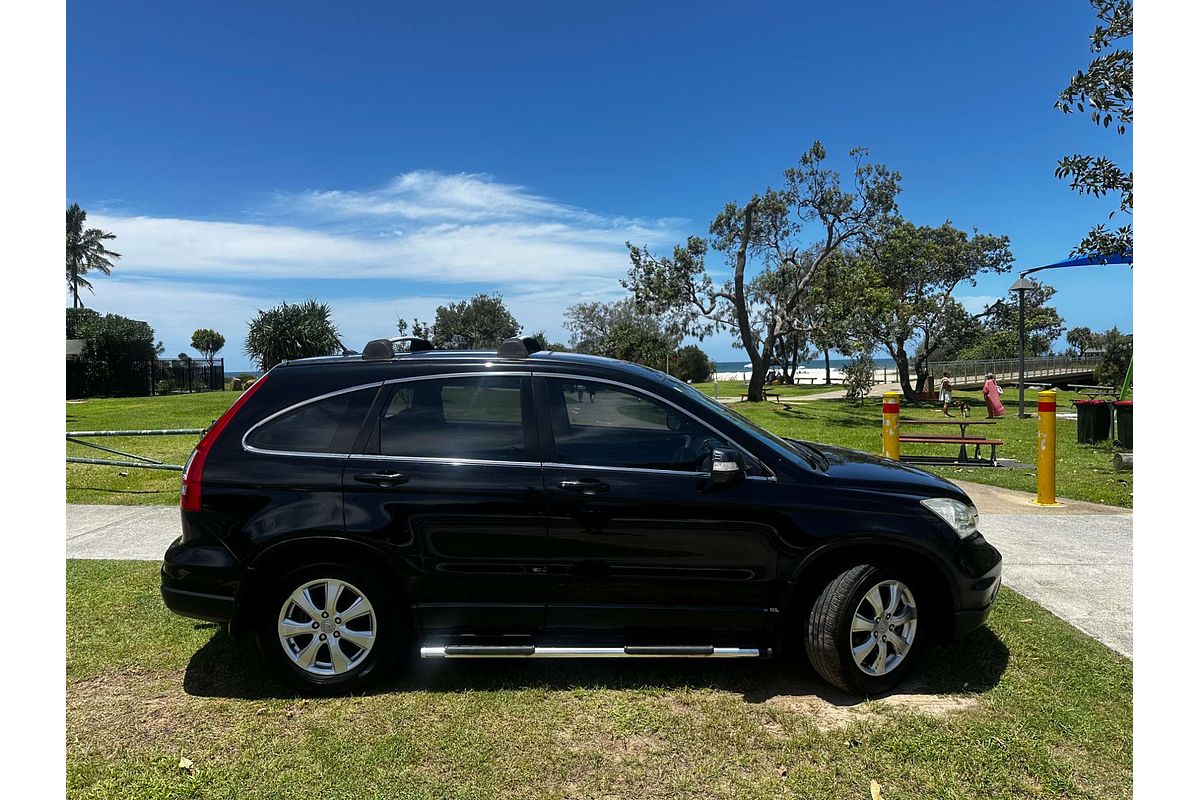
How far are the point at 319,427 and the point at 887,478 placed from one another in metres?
3.17

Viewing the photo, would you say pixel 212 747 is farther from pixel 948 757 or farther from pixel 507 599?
pixel 948 757

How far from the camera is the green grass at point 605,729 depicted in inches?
121

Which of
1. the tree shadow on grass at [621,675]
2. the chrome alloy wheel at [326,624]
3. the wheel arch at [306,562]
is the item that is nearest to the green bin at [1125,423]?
the tree shadow on grass at [621,675]

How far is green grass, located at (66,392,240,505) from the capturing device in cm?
960

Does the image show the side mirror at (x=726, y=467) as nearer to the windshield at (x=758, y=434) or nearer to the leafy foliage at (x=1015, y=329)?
the windshield at (x=758, y=434)

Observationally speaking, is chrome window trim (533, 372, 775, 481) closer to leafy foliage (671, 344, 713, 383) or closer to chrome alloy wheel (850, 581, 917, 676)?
chrome alloy wheel (850, 581, 917, 676)

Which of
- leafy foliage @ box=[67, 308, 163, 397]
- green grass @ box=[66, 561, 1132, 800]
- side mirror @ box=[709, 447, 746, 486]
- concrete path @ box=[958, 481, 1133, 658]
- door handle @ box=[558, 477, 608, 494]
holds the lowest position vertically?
green grass @ box=[66, 561, 1132, 800]

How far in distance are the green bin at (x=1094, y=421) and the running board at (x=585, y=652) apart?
42.7 feet

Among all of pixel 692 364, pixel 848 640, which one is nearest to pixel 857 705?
pixel 848 640

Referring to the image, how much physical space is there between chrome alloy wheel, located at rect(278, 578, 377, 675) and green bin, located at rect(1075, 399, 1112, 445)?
1425 cm

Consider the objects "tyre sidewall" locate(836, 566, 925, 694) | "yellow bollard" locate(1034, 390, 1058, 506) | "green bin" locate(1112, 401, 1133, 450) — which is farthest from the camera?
"green bin" locate(1112, 401, 1133, 450)

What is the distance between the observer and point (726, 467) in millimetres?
3711

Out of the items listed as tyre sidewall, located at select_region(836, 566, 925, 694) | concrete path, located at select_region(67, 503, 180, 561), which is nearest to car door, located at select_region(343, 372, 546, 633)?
tyre sidewall, located at select_region(836, 566, 925, 694)

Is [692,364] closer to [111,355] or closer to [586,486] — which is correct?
[111,355]
